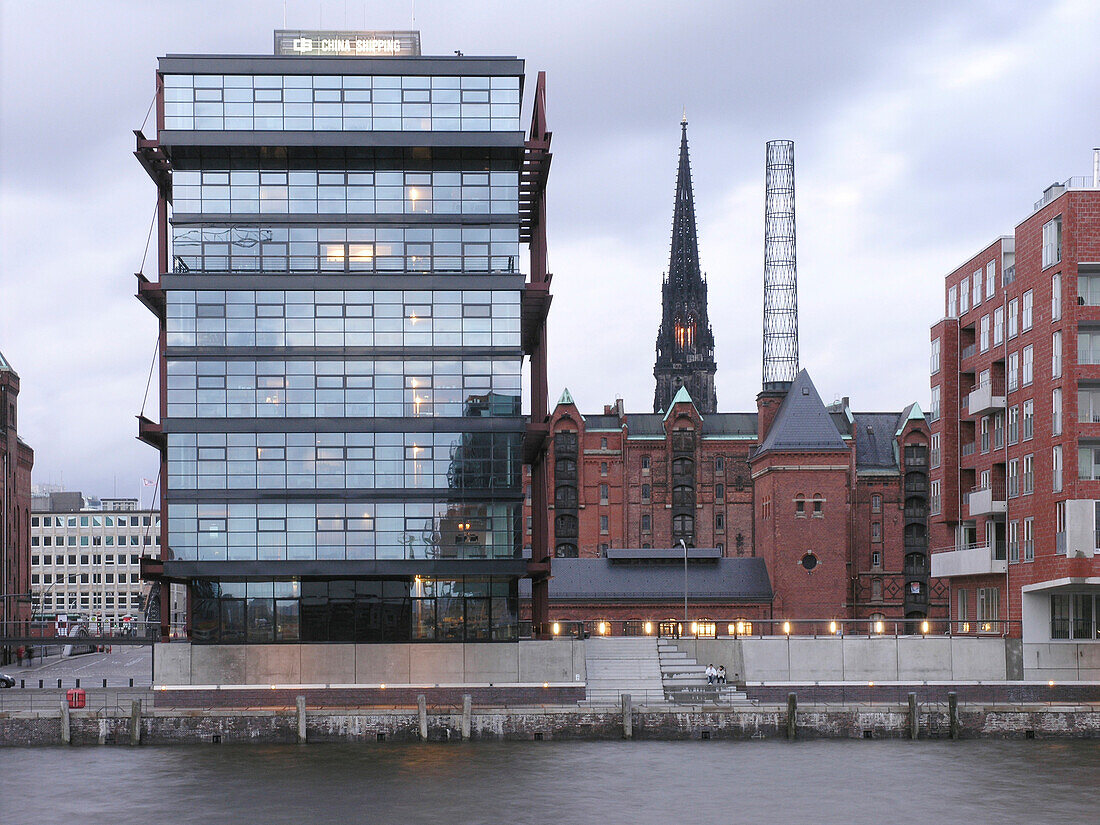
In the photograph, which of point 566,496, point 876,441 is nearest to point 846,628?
point 566,496

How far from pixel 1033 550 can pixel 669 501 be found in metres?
75.4

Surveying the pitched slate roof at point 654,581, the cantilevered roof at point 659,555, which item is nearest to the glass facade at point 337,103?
the cantilevered roof at point 659,555

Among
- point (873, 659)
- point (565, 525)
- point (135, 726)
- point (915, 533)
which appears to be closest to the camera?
point (135, 726)

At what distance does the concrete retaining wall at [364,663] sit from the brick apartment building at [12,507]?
60563 mm

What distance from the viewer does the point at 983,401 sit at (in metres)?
83.0

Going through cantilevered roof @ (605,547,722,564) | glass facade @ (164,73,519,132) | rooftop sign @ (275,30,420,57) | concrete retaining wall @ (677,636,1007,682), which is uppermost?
rooftop sign @ (275,30,420,57)

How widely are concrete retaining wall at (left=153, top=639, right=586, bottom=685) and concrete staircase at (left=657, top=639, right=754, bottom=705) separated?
5893 millimetres

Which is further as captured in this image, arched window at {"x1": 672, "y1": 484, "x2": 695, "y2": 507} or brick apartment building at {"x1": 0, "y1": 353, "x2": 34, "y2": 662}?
arched window at {"x1": 672, "y1": 484, "x2": 695, "y2": 507}

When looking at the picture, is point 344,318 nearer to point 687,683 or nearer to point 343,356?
point 343,356

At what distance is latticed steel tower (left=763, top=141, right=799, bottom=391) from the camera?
159 metres

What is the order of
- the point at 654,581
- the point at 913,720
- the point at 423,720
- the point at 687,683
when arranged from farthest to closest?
the point at 654,581, the point at 687,683, the point at 913,720, the point at 423,720

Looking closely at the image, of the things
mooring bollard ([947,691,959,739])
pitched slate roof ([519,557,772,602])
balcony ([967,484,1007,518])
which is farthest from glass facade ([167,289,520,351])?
pitched slate roof ([519,557,772,602])

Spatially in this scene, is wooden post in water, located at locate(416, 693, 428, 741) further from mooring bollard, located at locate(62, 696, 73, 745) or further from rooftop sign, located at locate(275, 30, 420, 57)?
rooftop sign, located at locate(275, 30, 420, 57)

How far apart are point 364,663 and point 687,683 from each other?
17.2 metres
